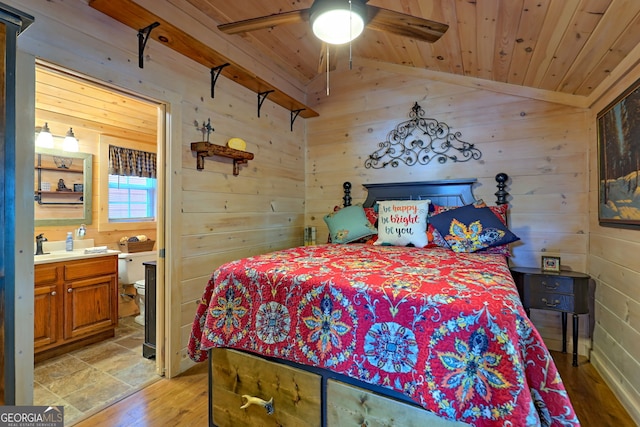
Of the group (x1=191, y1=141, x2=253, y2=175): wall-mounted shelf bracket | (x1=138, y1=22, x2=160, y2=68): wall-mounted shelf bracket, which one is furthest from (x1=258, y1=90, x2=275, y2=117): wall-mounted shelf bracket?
(x1=138, y1=22, x2=160, y2=68): wall-mounted shelf bracket

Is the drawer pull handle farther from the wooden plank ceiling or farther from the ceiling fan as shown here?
the wooden plank ceiling

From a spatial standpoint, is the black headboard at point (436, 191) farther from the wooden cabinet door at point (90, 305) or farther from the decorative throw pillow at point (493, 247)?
the wooden cabinet door at point (90, 305)

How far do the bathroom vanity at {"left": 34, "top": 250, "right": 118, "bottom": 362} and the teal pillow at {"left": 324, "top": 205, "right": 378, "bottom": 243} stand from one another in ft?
7.08

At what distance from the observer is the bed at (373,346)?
3.28 ft

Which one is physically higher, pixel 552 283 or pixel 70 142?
pixel 70 142

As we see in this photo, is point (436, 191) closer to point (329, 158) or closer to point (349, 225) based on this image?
point (349, 225)

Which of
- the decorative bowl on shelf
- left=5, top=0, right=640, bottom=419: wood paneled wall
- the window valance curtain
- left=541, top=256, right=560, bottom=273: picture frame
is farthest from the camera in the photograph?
the window valance curtain

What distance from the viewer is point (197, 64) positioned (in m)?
2.37

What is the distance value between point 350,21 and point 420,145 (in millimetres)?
1904

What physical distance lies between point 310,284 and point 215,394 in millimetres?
882

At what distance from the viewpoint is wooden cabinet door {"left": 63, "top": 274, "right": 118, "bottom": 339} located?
103 inches

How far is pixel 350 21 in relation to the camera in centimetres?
146

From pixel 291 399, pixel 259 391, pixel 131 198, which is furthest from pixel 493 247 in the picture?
pixel 131 198

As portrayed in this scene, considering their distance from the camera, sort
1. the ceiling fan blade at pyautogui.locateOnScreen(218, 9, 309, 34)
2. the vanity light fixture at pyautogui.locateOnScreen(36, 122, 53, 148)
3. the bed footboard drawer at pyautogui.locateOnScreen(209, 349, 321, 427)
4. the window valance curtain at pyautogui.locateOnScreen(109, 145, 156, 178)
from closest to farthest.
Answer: the bed footboard drawer at pyautogui.locateOnScreen(209, 349, 321, 427) < the ceiling fan blade at pyautogui.locateOnScreen(218, 9, 309, 34) < the vanity light fixture at pyautogui.locateOnScreen(36, 122, 53, 148) < the window valance curtain at pyautogui.locateOnScreen(109, 145, 156, 178)
